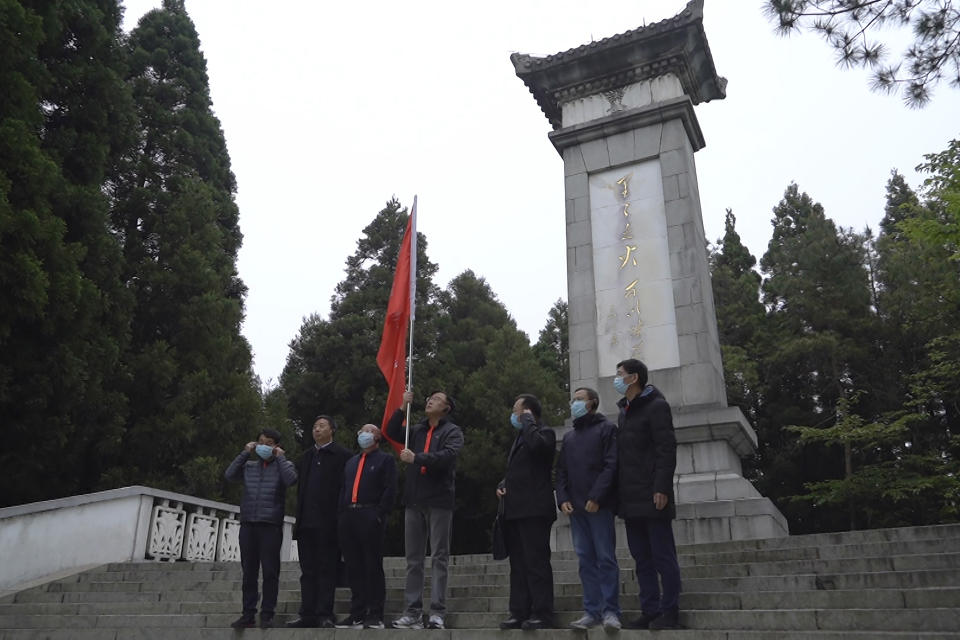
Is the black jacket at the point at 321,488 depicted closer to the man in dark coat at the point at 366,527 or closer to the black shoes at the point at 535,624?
the man in dark coat at the point at 366,527

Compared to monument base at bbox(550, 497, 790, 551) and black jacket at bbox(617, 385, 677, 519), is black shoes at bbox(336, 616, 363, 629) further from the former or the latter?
monument base at bbox(550, 497, 790, 551)

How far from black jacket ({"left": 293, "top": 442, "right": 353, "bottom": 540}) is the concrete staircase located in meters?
0.71

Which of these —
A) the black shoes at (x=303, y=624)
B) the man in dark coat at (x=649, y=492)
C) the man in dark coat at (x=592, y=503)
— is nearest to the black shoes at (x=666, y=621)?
the man in dark coat at (x=649, y=492)

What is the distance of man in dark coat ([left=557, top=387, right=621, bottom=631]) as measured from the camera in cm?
438

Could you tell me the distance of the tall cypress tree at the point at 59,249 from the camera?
9.38 metres

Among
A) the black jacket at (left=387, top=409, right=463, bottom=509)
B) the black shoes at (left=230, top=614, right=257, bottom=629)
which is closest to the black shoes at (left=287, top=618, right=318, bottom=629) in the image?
the black shoes at (left=230, top=614, right=257, bottom=629)

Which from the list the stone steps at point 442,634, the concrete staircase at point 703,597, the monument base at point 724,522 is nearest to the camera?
the stone steps at point 442,634

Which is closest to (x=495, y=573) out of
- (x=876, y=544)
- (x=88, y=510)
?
(x=876, y=544)

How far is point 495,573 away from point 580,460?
2.03 m

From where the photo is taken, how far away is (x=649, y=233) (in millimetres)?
9547

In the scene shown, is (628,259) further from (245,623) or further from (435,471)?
(245,623)

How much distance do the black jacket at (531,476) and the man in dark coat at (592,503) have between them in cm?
10

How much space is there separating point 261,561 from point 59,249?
6.36 metres

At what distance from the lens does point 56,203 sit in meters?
10.7
